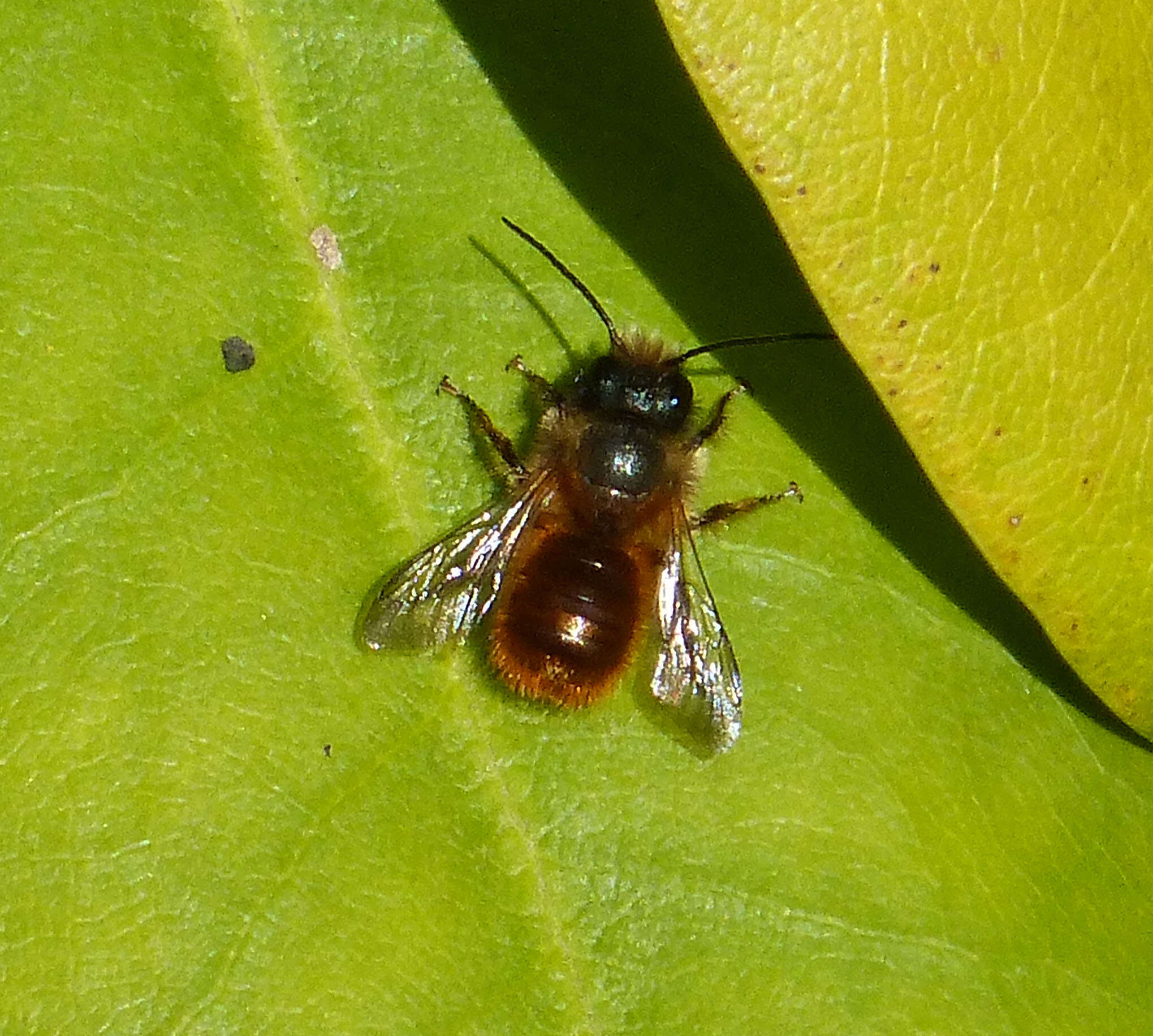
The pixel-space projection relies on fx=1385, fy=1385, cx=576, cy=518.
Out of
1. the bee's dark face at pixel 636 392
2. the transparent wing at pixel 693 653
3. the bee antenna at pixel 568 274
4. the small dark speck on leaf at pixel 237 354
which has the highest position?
the small dark speck on leaf at pixel 237 354

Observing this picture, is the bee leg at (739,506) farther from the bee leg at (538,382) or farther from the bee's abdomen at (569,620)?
the bee leg at (538,382)

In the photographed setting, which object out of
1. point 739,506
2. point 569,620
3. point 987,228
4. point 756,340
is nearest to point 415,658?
point 569,620

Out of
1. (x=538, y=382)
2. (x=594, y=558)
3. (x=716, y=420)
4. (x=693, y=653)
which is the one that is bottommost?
(x=693, y=653)

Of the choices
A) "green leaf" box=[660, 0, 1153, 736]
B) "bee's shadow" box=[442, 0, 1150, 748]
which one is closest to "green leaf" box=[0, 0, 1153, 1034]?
"bee's shadow" box=[442, 0, 1150, 748]

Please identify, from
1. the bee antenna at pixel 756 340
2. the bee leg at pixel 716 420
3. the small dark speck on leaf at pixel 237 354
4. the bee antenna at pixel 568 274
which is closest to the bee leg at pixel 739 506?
the bee leg at pixel 716 420

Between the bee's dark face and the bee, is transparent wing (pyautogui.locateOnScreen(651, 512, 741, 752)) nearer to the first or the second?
the bee

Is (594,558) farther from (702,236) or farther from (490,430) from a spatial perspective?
(702,236)
